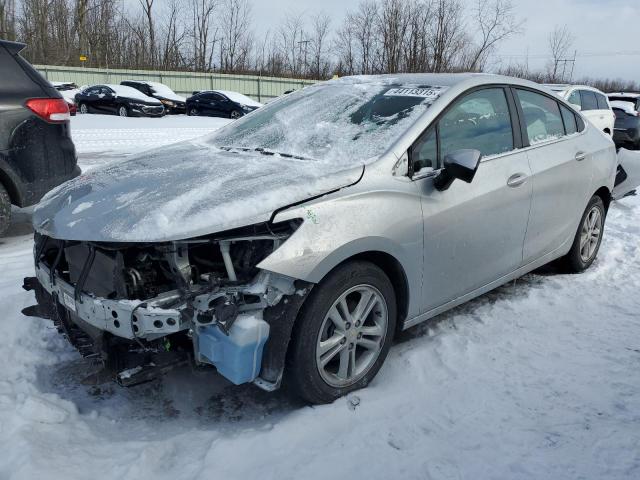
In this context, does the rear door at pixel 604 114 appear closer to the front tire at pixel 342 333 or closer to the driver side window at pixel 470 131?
the driver side window at pixel 470 131

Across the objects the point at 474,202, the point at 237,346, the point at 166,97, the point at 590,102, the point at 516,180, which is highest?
the point at 166,97

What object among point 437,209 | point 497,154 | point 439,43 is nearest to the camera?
point 437,209

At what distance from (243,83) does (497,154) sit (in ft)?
124

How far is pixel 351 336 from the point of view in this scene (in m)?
2.80

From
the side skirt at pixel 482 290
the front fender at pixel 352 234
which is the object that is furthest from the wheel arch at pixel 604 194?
the front fender at pixel 352 234

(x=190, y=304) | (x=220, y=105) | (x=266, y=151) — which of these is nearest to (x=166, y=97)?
(x=220, y=105)

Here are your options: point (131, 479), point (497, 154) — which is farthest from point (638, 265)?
point (131, 479)

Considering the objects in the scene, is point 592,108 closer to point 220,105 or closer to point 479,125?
point 479,125

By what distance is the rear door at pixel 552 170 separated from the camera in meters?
3.83

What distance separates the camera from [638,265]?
494 cm

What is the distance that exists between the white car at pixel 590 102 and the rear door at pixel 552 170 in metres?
7.09

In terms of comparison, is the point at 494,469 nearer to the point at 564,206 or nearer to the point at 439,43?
the point at 564,206

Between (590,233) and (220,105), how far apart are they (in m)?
21.9

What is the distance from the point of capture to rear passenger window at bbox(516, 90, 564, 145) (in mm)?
3889
